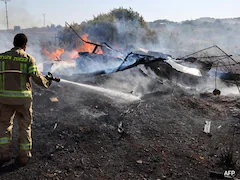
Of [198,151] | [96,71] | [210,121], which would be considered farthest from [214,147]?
[96,71]

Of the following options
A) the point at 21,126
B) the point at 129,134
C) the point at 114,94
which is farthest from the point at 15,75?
the point at 114,94

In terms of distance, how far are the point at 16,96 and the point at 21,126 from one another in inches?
17.8

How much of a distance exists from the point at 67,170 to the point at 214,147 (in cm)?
283

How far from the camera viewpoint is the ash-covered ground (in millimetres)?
3244

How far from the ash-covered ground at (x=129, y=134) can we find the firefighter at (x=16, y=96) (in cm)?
26

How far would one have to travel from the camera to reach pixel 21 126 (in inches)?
124

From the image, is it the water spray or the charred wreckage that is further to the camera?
the charred wreckage

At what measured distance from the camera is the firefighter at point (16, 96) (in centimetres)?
306

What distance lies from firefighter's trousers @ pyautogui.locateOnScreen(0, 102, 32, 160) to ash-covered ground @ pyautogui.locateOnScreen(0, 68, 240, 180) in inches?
9.7

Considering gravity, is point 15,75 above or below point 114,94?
above

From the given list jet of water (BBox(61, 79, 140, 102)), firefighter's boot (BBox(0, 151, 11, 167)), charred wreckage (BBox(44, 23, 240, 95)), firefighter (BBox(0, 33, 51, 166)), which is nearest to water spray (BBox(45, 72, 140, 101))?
jet of water (BBox(61, 79, 140, 102))

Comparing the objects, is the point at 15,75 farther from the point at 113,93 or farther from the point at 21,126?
the point at 113,93

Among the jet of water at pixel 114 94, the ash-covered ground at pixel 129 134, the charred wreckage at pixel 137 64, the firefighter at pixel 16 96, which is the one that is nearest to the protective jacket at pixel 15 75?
the firefighter at pixel 16 96

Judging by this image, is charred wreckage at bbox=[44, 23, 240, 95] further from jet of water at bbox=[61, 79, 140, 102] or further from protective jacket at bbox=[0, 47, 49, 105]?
protective jacket at bbox=[0, 47, 49, 105]
